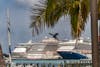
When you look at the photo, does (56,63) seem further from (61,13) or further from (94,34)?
(94,34)

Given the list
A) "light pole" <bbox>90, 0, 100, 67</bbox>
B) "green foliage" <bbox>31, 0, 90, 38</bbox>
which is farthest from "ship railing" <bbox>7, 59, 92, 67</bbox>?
"light pole" <bbox>90, 0, 100, 67</bbox>

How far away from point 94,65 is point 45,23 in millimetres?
5838

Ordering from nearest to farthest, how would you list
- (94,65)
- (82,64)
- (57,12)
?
(94,65), (57,12), (82,64)

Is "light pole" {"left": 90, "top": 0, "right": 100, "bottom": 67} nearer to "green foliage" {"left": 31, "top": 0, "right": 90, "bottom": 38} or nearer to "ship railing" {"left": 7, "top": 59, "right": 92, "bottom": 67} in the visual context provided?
"green foliage" {"left": 31, "top": 0, "right": 90, "bottom": 38}

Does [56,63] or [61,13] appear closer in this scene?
[61,13]

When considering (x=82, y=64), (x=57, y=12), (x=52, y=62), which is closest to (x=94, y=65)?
(x=57, y=12)

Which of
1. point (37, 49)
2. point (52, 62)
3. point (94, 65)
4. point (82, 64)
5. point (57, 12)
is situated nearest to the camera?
point (94, 65)

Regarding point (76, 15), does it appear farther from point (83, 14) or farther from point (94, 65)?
point (94, 65)

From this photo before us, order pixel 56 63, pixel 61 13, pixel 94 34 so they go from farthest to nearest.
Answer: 1. pixel 56 63
2. pixel 61 13
3. pixel 94 34

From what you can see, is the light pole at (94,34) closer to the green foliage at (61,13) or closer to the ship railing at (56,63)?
the green foliage at (61,13)

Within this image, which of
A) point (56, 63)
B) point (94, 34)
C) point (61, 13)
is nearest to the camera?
point (94, 34)

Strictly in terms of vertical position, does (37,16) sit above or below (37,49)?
above

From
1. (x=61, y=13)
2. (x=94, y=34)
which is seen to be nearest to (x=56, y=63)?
(x=61, y=13)

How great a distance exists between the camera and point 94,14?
8.33 meters
